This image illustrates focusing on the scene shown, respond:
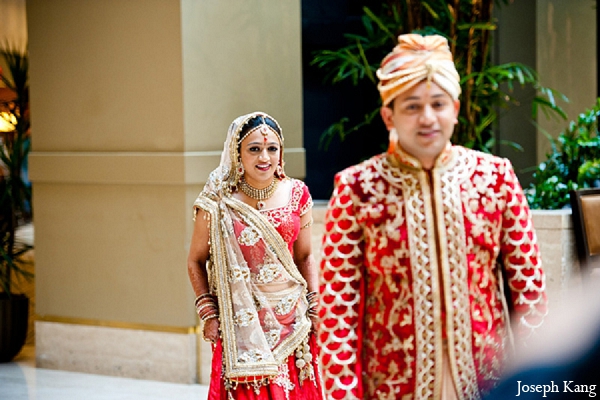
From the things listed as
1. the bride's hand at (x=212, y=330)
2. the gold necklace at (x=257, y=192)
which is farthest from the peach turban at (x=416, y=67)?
the bride's hand at (x=212, y=330)

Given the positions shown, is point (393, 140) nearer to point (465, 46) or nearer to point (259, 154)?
point (259, 154)

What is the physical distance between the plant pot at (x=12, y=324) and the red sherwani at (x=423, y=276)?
534 cm

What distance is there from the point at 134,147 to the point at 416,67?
14.8ft

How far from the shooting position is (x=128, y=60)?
6.55 m

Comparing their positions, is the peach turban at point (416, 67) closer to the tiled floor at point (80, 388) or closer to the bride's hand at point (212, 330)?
the bride's hand at point (212, 330)

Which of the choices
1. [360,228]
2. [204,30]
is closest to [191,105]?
[204,30]

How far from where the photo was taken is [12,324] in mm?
7250

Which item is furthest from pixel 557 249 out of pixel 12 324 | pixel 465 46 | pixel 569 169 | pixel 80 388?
pixel 12 324

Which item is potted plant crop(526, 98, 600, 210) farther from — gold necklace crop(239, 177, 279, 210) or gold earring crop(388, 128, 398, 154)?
gold earring crop(388, 128, 398, 154)

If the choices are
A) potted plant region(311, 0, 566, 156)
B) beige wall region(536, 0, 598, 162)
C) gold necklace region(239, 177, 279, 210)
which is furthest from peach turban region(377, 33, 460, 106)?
beige wall region(536, 0, 598, 162)

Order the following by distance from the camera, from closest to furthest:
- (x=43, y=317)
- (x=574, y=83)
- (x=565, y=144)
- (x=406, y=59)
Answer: (x=406, y=59), (x=565, y=144), (x=43, y=317), (x=574, y=83)

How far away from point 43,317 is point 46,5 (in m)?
2.24

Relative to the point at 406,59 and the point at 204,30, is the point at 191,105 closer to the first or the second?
the point at 204,30

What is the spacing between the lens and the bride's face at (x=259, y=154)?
3.97 meters
